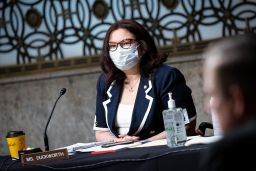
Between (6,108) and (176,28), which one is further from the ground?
(176,28)

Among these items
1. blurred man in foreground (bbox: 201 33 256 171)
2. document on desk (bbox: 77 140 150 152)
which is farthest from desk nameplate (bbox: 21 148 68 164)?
blurred man in foreground (bbox: 201 33 256 171)

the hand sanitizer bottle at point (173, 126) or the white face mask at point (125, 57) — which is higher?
the white face mask at point (125, 57)

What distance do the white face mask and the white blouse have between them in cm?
23

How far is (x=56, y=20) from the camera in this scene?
16.6ft

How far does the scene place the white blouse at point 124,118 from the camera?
315 cm

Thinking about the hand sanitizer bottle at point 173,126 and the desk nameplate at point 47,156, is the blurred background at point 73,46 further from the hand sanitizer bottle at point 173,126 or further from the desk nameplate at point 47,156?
the desk nameplate at point 47,156

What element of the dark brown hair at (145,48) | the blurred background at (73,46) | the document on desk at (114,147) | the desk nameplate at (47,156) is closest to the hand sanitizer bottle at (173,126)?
the document on desk at (114,147)

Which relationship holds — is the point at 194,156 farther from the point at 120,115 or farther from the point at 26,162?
the point at 120,115

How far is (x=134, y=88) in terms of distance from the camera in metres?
3.24

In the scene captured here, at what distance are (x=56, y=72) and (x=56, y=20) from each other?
48cm

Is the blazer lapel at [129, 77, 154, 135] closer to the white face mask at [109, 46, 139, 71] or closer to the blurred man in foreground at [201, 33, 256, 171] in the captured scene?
the white face mask at [109, 46, 139, 71]

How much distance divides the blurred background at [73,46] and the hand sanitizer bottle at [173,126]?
7.14 ft

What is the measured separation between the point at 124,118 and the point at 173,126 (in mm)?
722

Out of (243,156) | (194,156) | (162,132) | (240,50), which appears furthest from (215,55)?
(162,132)
